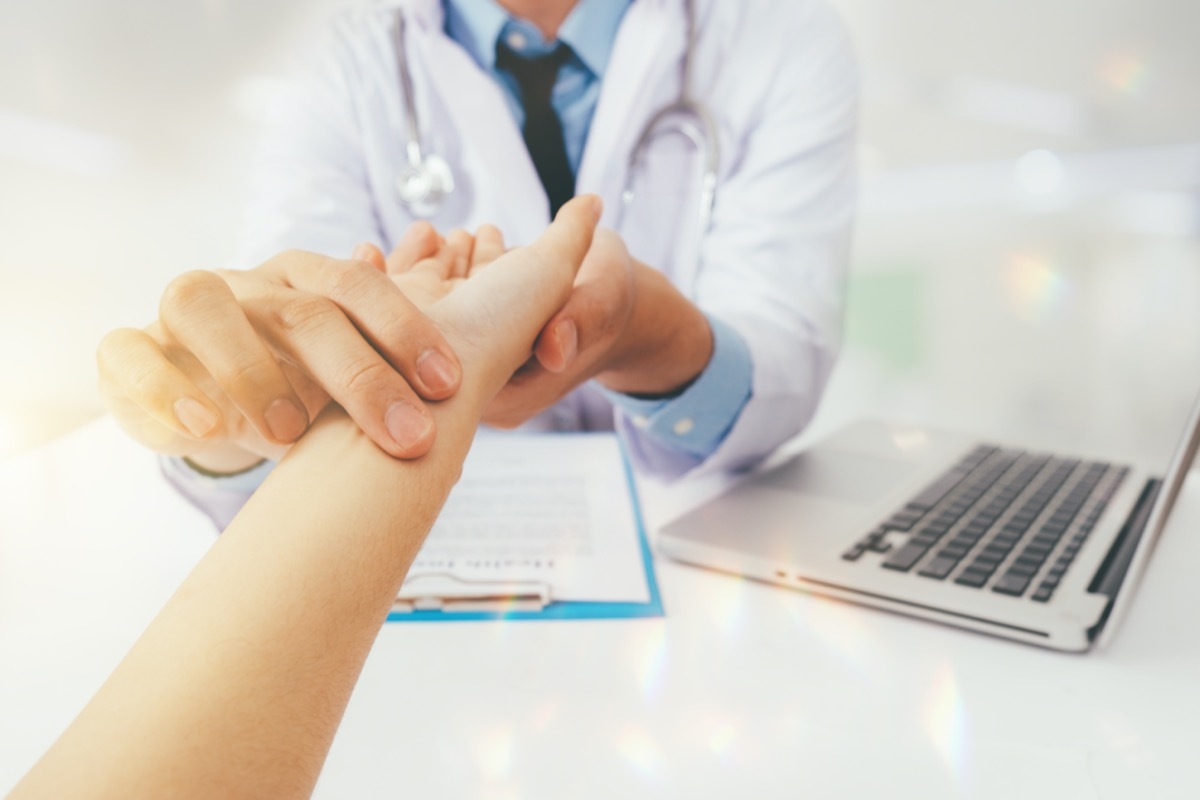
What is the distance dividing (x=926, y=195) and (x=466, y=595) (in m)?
1.36

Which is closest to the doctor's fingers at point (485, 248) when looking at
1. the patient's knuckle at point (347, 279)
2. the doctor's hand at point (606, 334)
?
the doctor's hand at point (606, 334)

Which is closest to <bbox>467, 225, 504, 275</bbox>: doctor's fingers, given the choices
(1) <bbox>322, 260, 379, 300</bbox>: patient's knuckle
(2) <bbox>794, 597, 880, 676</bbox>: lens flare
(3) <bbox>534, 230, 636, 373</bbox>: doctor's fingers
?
(3) <bbox>534, 230, 636, 373</bbox>: doctor's fingers

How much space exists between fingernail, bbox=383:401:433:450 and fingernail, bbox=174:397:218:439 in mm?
124

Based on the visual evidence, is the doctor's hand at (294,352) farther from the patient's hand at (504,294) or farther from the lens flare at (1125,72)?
the lens flare at (1125,72)

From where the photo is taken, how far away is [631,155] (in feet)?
3.02

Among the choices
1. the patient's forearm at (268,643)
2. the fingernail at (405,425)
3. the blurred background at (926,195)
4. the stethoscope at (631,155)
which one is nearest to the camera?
the patient's forearm at (268,643)

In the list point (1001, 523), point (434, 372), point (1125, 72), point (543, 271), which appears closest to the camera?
point (434, 372)

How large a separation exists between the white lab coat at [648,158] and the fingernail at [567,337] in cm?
36

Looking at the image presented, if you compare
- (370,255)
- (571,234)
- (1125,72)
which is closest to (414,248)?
(370,255)

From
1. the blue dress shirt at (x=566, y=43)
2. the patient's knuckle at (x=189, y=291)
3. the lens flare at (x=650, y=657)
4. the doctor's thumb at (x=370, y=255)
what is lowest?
the lens flare at (x=650, y=657)

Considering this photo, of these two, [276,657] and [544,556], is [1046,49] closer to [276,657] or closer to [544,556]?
[544,556]

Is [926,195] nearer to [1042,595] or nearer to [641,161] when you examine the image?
[641,161]

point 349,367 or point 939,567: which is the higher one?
point 349,367

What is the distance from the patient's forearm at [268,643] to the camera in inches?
9.6
